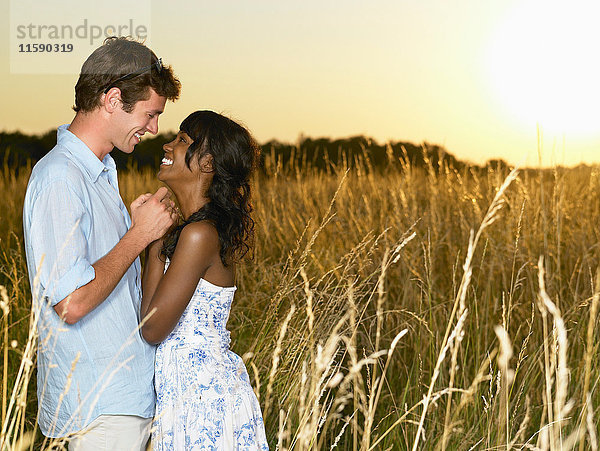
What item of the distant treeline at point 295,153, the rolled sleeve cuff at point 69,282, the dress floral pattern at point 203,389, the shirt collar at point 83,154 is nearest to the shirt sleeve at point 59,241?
the rolled sleeve cuff at point 69,282

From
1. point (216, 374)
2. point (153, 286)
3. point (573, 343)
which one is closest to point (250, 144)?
point (153, 286)

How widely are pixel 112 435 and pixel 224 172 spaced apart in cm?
90

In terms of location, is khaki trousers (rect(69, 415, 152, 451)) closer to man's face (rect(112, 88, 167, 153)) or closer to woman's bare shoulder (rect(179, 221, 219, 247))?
woman's bare shoulder (rect(179, 221, 219, 247))

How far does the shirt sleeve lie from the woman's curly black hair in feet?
1.55

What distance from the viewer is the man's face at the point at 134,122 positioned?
2125 millimetres

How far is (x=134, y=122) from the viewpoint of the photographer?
2141 mm

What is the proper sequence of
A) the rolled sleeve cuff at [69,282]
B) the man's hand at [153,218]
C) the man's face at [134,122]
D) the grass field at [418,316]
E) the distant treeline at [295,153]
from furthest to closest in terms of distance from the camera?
the distant treeline at [295,153]
the grass field at [418,316]
the man's face at [134,122]
the man's hand at [153,218]
the rolled sleeve cuff at [69,282]

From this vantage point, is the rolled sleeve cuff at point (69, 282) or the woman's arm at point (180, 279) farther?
the woman's arm at point (180, 279)

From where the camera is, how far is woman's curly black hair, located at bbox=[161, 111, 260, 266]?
7.70 feet

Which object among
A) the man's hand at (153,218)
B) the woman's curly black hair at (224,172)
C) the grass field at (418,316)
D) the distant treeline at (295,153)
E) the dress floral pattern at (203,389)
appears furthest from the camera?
the distant treeline at (295,153)

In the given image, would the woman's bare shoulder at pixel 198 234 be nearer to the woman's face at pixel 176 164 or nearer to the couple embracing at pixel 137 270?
the couple embracing at pixel 137 270

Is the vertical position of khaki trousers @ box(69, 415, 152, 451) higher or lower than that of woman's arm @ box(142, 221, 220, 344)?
lower

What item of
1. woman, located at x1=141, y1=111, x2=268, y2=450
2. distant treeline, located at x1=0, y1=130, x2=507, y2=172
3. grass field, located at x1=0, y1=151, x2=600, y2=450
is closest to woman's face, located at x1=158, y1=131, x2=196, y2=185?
woman, located at x1=141, y1=111, x2=268, y2=450

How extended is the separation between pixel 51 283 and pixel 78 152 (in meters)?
0.41
